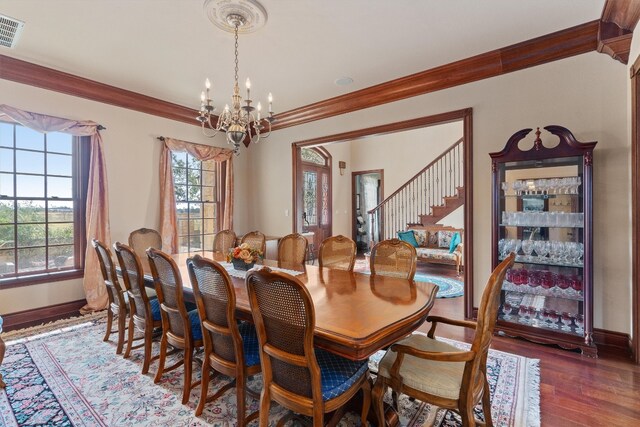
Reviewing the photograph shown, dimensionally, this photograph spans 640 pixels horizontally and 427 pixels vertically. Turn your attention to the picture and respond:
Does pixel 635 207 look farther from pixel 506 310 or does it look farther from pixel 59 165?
pixel 59 165

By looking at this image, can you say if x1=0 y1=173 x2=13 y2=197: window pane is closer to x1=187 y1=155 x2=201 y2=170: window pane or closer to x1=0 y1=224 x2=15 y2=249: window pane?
x1=0 y1=224 x2=15 y2=249: window pane

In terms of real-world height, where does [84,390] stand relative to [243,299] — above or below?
below

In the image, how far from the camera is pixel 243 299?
1.92 metres

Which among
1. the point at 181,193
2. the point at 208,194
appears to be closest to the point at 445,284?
the point at 208,194

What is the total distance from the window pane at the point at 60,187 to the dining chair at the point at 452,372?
431cm

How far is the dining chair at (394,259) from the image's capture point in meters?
2.60

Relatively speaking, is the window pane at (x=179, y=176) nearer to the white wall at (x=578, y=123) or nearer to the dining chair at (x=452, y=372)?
the white wall at (x=578, y=123)

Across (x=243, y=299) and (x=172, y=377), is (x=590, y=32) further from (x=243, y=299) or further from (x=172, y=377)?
(x=172, y=377)

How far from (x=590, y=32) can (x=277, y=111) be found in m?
3.90

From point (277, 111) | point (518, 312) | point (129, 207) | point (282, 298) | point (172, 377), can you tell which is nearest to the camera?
point (282, 298)

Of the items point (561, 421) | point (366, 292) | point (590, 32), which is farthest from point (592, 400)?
point (590, 32)

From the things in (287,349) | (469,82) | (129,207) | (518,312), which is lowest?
(518,312)

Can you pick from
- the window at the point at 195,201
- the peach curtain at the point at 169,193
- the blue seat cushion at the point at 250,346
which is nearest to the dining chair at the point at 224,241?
the peach curtain at the point at 169,193

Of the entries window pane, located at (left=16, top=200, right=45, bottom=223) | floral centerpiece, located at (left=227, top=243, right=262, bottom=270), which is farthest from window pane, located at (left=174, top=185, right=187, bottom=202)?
floral centerpiece, located at (left=227, top=243, right=262, bottom=270)
